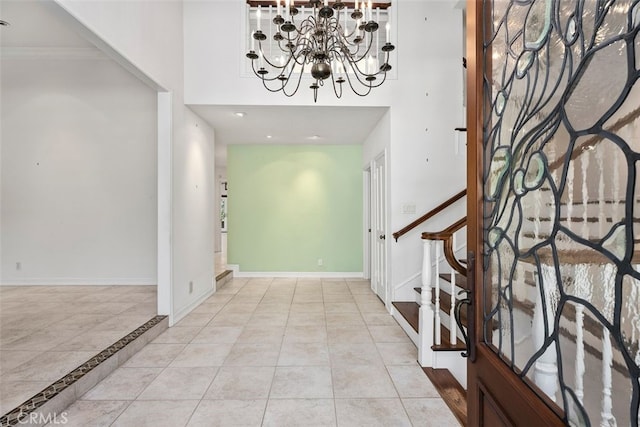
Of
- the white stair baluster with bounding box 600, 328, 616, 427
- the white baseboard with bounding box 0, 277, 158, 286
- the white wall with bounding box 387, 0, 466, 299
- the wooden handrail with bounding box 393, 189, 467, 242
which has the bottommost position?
the white baseboard with bounding box 0, 277, 158, 286

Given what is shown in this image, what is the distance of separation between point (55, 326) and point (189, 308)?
4.29ft

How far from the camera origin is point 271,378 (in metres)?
2.39

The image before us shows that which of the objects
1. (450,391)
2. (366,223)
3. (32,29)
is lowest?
(450,391)

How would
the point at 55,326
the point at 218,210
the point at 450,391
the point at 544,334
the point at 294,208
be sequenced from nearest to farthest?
1. the point at 544,334
2. the point at 450,391
3. the point at 55,326
4. the point at 294,208
5. the point at 218,210

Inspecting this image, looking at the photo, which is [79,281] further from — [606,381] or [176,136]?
[606,381]

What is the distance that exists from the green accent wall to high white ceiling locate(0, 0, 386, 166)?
0.63m

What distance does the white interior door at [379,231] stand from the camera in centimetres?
434

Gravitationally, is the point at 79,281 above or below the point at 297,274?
above

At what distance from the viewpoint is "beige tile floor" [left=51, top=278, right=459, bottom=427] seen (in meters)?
1.97

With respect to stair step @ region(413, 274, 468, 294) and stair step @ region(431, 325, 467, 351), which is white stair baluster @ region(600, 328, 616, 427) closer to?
stair step @ region(431, 325, 467, 351)

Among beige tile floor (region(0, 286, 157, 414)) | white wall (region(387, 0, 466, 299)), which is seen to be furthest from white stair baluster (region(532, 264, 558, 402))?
white wall (region(387, 0, 466, 299))

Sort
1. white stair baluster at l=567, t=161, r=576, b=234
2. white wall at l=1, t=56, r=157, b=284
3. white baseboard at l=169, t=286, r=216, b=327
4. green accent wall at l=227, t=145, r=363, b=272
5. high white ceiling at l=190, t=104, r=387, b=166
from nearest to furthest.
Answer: white stair baluster at l=567, t=161, r=576, b=234 → white baseboard at l=169, t=286, r=216, b=327 → high white ceiling at l=190, t=104, r=387, b=166 → white wall at l=1, t=56, r=157, b=284 → green accent wall at l=227, t=145, r=363, b=272

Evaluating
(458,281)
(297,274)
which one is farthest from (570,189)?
(297,274)

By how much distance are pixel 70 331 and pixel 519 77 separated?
3.95 m
